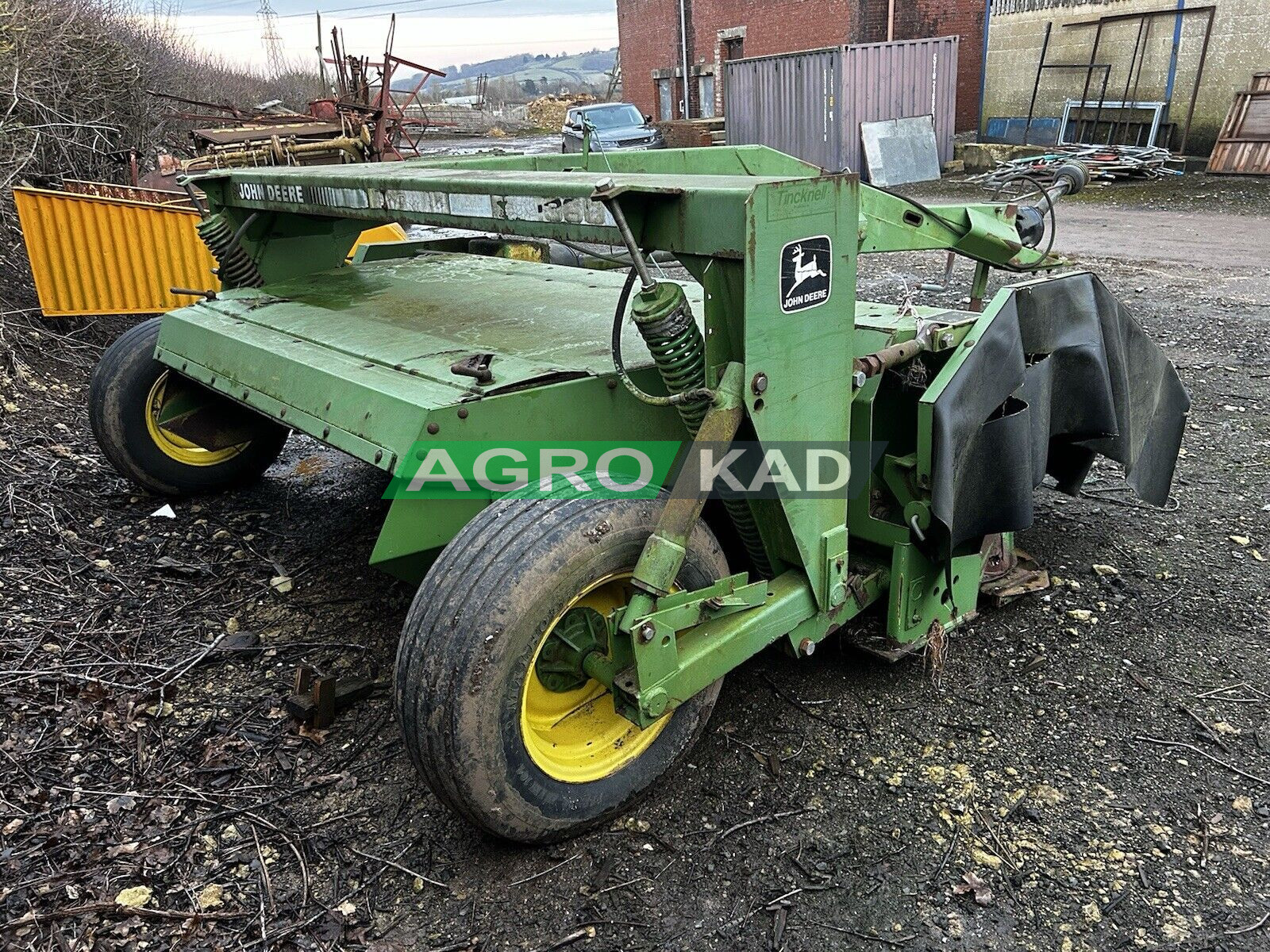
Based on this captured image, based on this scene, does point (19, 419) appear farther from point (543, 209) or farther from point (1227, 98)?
point (1227, 98)

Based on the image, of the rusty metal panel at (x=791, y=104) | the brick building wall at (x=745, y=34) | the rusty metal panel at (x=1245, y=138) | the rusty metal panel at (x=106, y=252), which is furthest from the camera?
the brick building wall at (x=745, y=34)

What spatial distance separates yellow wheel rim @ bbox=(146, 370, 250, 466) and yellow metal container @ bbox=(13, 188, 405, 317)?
206 centimetres

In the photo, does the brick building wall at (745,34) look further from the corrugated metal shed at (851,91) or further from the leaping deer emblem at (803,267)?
the leaping deer emblem at (803,267)

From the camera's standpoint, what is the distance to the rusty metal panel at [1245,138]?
12602 mm

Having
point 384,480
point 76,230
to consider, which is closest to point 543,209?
point 384,480

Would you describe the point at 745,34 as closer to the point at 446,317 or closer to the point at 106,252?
the point at 106,252

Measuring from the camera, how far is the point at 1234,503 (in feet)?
13.4

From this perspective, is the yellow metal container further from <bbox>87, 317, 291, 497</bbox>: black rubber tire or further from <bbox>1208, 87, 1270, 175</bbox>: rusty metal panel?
<bbox>1208, 87, 1270, 175</bbox>: rusty metal panel

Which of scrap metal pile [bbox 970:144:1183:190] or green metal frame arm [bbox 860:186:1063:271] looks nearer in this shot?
green metal frame arm [bbox 860:186:1063:271]

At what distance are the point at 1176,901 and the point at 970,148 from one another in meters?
15.5

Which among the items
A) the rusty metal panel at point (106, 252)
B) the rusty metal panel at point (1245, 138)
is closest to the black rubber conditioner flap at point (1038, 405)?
the rusty metal panel at point (106, 252)

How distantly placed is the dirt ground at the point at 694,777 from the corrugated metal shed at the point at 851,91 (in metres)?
12.4

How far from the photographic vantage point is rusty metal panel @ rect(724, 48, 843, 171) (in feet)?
50.1

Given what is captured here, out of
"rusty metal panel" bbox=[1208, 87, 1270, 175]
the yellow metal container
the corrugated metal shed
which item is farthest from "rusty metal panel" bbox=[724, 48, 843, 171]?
the yellow metal container
